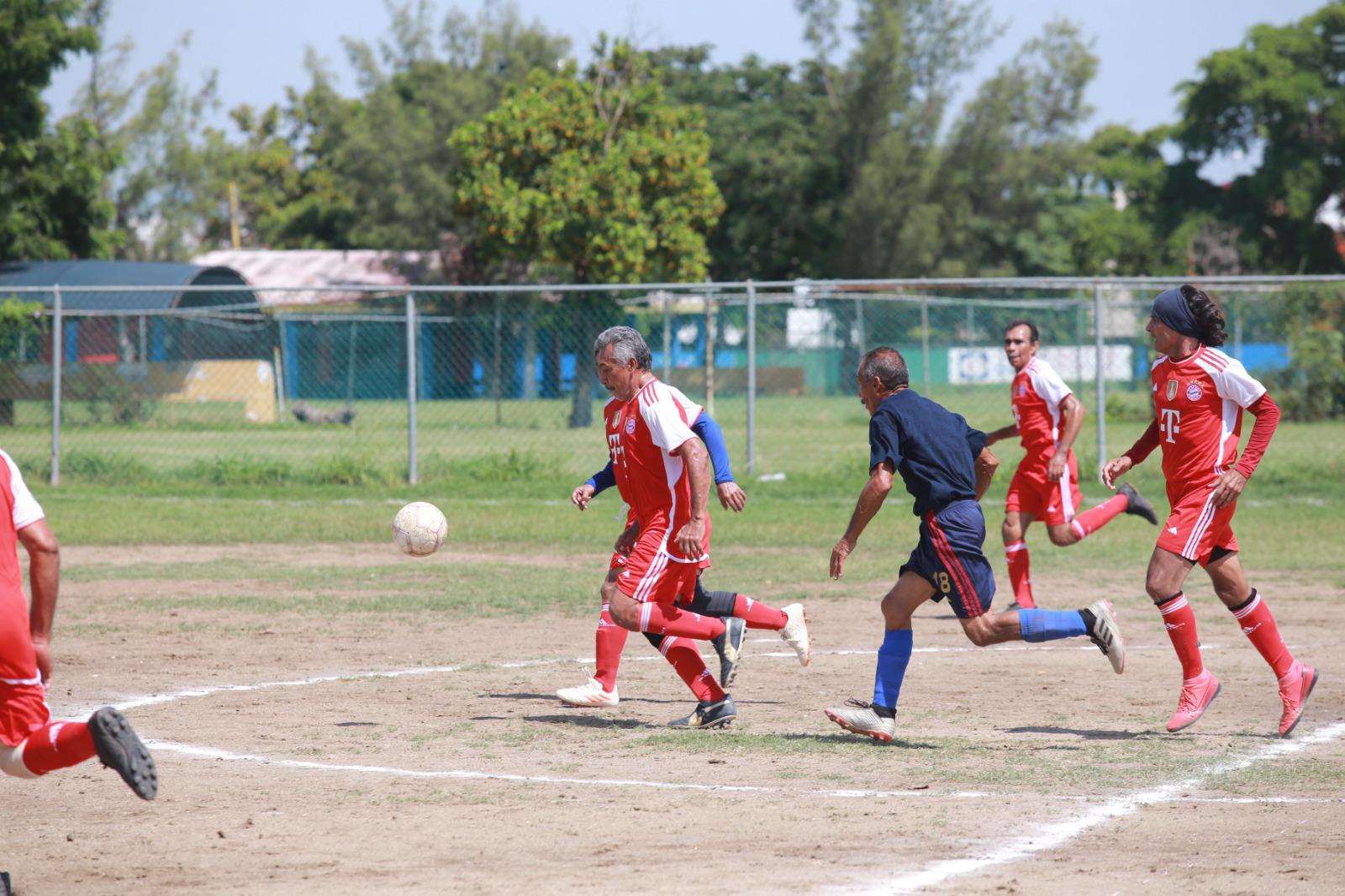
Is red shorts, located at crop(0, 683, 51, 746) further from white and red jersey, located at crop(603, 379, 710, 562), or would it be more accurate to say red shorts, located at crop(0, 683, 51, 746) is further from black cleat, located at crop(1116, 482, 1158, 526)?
black cleat, located at crop(1116, 482, 1158, 526)

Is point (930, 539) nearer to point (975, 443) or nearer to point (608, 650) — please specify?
point (975, 443)

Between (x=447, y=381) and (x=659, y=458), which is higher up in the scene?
(x=659, y=458)

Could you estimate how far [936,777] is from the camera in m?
6.32

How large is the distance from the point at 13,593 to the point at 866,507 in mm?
3483

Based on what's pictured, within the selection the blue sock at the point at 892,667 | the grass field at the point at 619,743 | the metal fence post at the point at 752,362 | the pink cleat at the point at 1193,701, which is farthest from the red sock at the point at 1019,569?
the metal fence post at the point at 752,362

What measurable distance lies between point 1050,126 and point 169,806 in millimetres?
57383

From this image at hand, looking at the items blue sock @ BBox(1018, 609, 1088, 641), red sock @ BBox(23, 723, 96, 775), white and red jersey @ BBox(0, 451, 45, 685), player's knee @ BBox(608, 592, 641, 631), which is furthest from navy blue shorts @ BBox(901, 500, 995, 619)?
white and red jersey @ BBox(0, 451, 45, 685)

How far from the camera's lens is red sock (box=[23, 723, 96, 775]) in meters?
4.88

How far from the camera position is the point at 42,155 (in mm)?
31734

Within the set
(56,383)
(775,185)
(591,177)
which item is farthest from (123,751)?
(775,185)

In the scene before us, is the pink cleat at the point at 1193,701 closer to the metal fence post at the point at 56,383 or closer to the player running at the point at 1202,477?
the player running at the point at 1202,477

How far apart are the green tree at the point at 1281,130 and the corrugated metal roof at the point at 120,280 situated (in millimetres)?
34198

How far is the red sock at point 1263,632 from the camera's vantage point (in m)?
7.38

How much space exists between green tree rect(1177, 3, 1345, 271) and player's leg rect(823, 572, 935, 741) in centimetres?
4893
